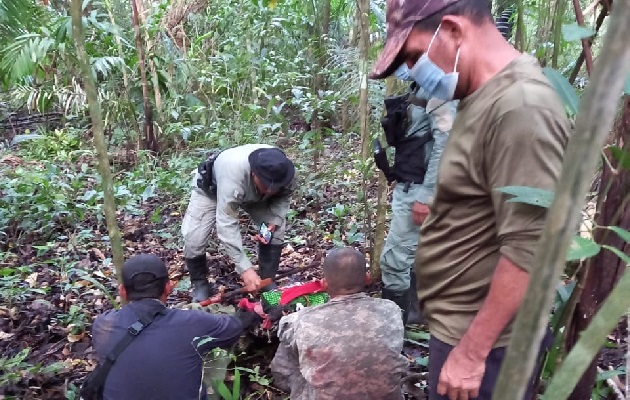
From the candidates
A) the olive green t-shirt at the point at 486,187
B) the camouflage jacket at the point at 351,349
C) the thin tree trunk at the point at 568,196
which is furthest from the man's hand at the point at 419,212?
the thin tree trunk at the point at 568,196

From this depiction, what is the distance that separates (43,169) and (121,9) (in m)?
3.45

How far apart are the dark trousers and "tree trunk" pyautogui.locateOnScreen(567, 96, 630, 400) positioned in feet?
0.50

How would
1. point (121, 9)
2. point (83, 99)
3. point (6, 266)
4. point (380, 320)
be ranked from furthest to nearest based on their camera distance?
point (121, 9) < point (83, 99) < point (6, 266) < point (380, 320)

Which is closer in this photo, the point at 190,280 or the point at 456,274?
the point at 456,274

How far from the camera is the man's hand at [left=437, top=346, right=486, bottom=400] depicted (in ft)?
5.25

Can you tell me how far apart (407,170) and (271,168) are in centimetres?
89

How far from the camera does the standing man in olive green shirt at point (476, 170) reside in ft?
4.53

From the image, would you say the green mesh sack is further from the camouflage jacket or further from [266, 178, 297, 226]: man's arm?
[266, 178, 297, 226]: man's arm

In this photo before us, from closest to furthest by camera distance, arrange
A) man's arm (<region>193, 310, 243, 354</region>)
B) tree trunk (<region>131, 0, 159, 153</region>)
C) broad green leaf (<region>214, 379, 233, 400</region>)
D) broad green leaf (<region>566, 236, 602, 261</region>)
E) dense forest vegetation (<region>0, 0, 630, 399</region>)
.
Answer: broad green leaf (<region>566, 236, 602, 261</region>) → dense forest vegetation (<region>0, 0, 630, 399</region>) → man's arm (<region>193, 310, 243, 354</region>) → broad green leaf (<region>214, 379, 233, 400</region>) → tree trunk (<region>131, 0, 159, 153</region>)

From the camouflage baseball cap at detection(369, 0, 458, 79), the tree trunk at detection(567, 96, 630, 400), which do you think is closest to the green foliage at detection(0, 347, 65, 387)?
the camouflage baseball cap at detection(369, 0, 458, 79)

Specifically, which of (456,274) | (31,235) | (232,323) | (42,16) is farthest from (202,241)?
(42,16)

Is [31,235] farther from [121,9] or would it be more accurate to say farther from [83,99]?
[121,9]

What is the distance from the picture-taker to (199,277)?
436cm

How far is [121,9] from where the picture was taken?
29.6 feet
